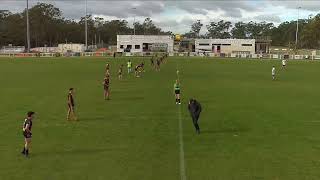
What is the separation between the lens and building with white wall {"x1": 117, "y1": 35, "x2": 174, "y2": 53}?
5797 inches

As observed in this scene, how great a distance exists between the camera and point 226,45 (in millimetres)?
157750

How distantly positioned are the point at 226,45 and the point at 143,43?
27.4 m

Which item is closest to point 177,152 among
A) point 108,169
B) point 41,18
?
point 108,169

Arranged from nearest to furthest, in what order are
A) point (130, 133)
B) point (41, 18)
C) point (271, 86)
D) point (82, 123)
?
point (130, 133) < point (82, 123) < point (271, 86) < point (41, 18)

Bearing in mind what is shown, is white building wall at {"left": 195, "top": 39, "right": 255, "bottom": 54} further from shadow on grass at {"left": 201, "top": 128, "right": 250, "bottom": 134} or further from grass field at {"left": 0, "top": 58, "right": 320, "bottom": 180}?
shadow on grass at {"left": 201, "top": 128, "right": 250, "bottom": 134}

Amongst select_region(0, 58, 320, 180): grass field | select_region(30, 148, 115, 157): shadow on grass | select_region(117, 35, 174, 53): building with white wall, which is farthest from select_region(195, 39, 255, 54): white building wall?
select_region(30, 148, 115, 157): shadow on grass

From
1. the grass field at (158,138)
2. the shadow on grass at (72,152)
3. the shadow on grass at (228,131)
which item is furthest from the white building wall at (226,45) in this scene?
the shadow on grass at (72,152)

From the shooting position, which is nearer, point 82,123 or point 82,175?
point 82,175

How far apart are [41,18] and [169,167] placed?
170144mm

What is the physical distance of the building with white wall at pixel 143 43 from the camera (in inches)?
5797

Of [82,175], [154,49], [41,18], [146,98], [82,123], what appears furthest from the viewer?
[41,18]

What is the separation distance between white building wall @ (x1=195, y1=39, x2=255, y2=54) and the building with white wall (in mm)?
13303

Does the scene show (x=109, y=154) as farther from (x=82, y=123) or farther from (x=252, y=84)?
(x=252, y=84)

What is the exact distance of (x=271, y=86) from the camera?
140 feet
